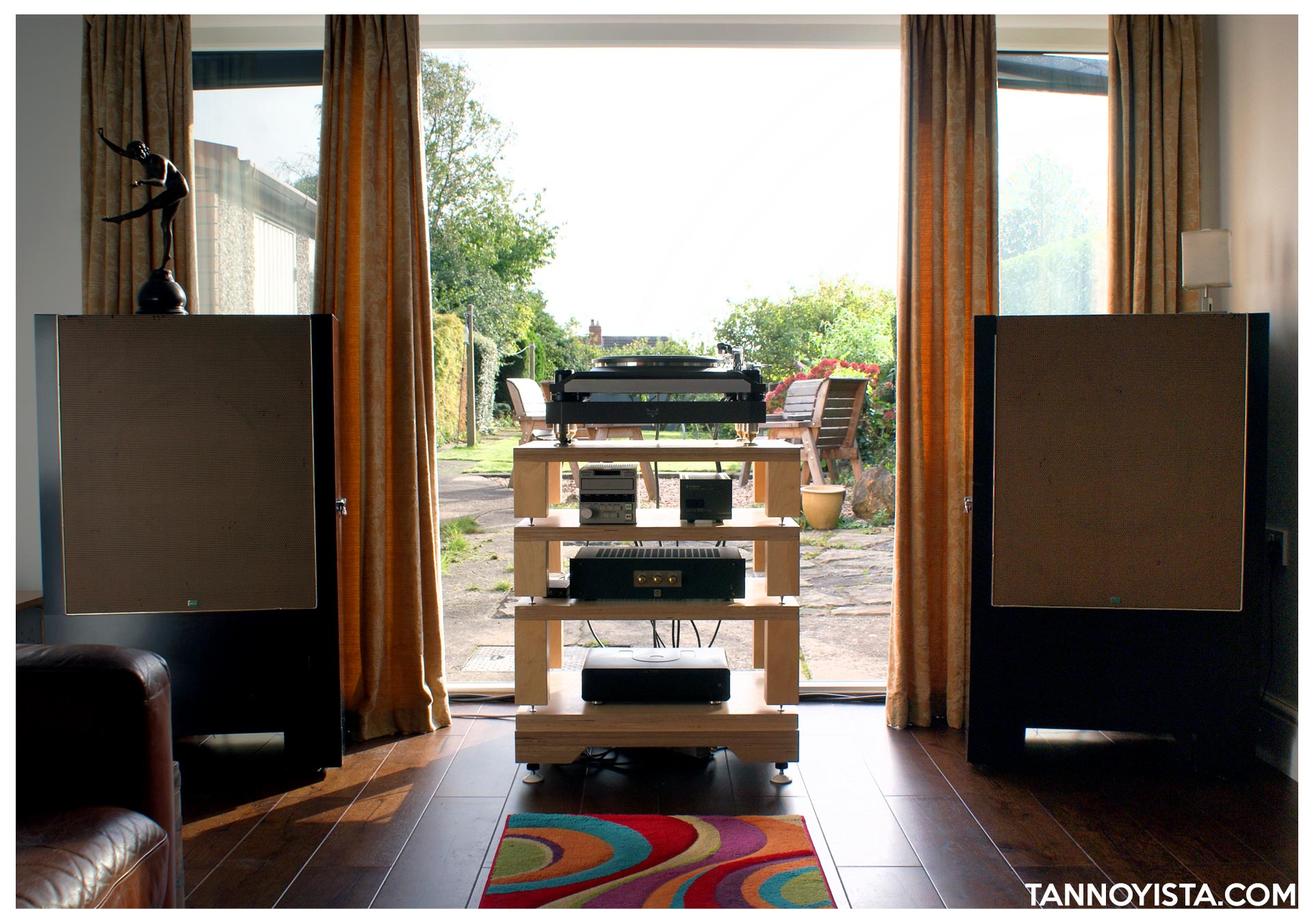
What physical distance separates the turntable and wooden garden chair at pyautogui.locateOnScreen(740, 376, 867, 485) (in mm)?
677

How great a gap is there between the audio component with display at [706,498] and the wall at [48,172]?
77.8 inches

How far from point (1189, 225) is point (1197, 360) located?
604 millimetres

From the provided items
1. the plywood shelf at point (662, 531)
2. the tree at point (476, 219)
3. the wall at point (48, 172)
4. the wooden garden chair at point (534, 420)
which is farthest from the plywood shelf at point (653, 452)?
the wall at point (48, 172)

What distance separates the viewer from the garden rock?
3059 millimetres

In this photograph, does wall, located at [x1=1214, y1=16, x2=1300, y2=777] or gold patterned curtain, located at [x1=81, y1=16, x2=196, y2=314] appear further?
gold patterned curtain, located at [x1=81, y1=16, x2=196, y2=314]

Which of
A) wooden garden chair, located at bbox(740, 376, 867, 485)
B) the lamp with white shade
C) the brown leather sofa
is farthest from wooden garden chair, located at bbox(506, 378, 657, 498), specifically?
the lamp with white shade

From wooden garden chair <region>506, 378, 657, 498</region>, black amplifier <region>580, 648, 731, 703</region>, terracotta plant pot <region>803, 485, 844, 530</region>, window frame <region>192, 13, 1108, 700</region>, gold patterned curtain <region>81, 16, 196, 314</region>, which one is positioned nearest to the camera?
black amplifier <region>580, 648, 731, 703</region>

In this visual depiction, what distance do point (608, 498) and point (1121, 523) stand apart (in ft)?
4.39

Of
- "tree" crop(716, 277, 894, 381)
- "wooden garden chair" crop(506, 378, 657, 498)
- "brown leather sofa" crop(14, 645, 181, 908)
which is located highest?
"tree" crop(716, 277, 894, 381)

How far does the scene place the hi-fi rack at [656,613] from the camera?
2.16 meters

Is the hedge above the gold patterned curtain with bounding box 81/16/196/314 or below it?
below

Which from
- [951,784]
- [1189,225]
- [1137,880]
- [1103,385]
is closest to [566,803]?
[951,784]

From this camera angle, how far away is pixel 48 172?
255cm

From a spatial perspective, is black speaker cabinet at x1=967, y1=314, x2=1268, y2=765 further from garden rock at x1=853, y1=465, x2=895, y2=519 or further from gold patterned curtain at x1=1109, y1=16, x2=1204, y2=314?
garden rock at x1=853, y1=465, x2=895, y2=519
